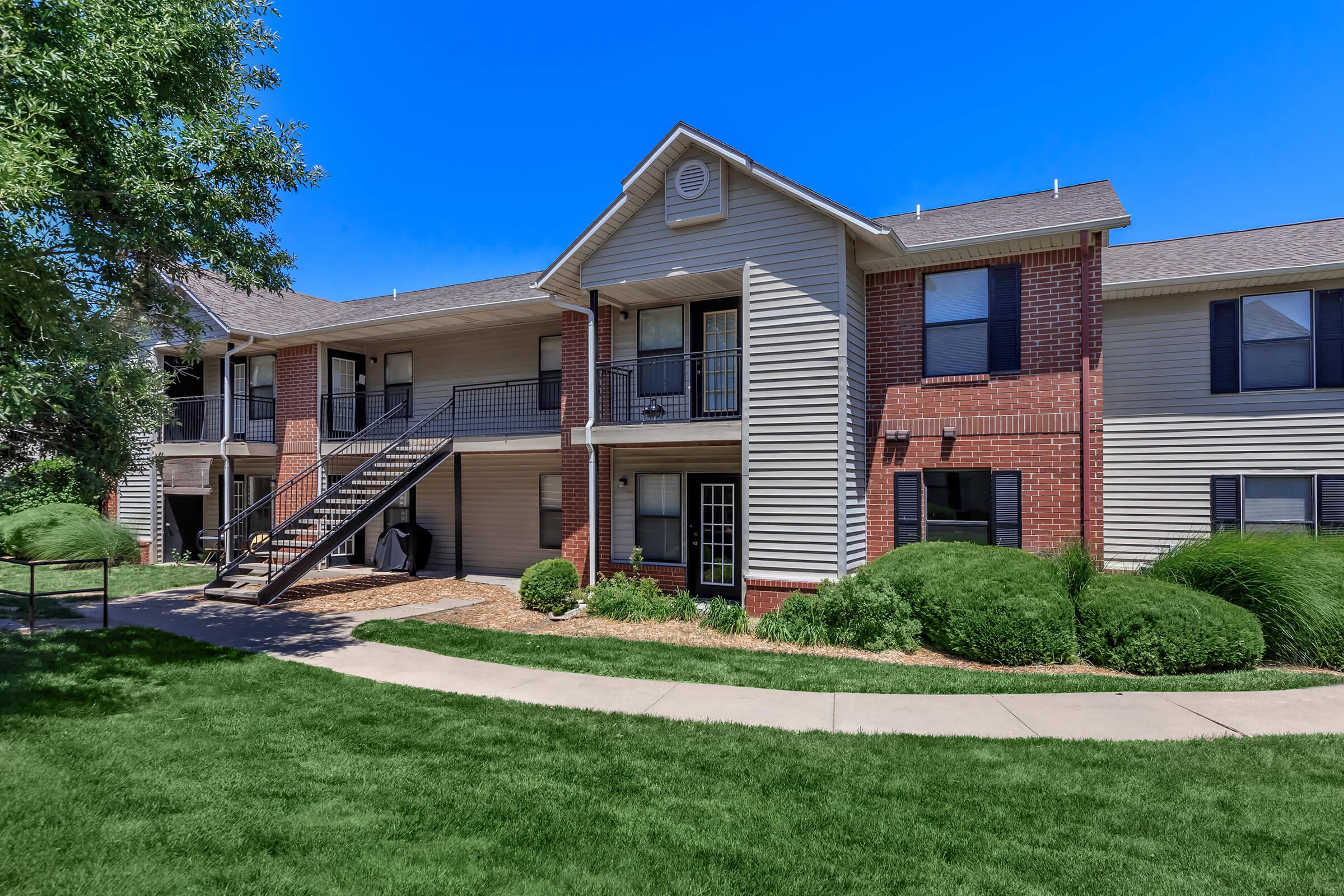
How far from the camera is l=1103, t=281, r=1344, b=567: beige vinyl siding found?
10.6m

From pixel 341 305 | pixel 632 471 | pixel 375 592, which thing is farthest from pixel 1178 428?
pixel 341 305

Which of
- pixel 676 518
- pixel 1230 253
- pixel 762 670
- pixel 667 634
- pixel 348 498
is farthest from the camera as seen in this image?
pixel 348 498

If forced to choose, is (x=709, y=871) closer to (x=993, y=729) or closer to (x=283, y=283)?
(x=993, y=729)

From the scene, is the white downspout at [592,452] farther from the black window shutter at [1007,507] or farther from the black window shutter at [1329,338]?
the black window shutter at [1329,338]

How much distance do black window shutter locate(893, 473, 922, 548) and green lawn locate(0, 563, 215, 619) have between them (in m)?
13.3

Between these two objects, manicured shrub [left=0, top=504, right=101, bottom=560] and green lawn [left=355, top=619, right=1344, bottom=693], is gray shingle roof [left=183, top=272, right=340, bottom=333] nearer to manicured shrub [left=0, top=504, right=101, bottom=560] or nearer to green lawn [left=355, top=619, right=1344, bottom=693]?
manicured shrub [left=0, top=504, right=101, bottom=560]

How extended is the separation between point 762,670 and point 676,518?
5.39m

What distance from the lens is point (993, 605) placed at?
8344mm

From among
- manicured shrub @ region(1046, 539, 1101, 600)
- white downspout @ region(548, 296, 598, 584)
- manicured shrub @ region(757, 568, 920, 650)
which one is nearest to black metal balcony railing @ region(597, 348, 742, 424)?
white downspout @ region(548, 296, 598, 584)

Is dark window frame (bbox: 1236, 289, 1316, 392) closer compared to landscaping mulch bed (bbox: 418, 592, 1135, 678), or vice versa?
landscaping mulch bed (bbox: 418, 592, 1135, 678)

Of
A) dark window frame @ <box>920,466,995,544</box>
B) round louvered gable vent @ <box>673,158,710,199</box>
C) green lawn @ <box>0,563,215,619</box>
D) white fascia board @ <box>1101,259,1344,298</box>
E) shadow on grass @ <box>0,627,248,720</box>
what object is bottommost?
green lawn @ <box>0,563,215,619</box>

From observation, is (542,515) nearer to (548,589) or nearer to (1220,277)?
(548,589)

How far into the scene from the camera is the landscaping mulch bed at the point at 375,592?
1209cm

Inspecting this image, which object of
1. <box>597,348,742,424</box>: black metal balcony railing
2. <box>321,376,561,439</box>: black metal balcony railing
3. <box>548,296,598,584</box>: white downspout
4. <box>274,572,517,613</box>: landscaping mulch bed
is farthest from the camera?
<box>321,376,561,439</box>: black metal balcony railing
